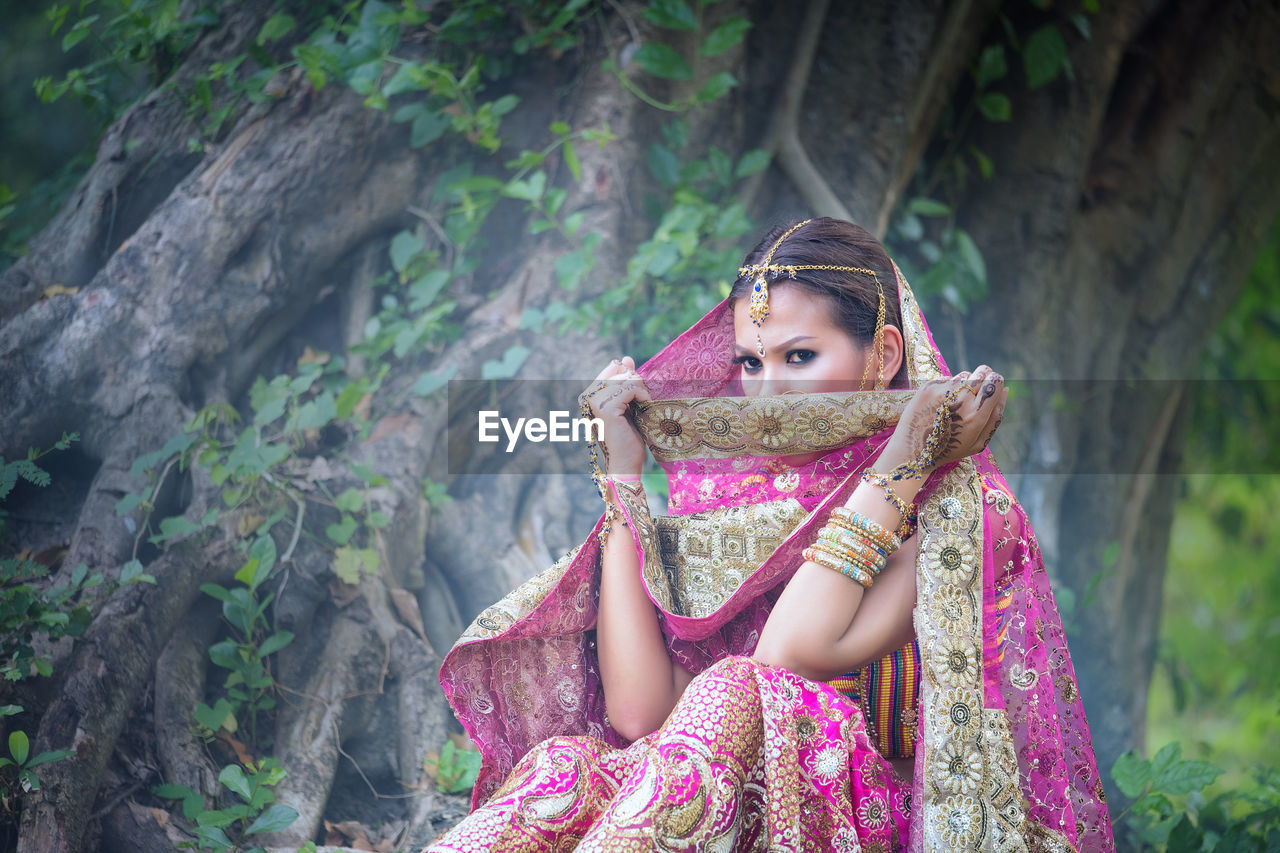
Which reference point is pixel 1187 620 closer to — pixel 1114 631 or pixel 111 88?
pixel 1114 631

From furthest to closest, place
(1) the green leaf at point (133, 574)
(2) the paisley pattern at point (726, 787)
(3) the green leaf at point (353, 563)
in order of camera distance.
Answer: (3) the green leaf at point (353, 563)
(1) the green leaf at point (133, 574)
(2) the paisley pattern at point (726, 787)

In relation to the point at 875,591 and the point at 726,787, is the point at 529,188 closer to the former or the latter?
the point at 875,591

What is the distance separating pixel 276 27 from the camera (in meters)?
3.13

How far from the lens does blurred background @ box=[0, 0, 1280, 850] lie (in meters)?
2.43

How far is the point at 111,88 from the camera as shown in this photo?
3146mm

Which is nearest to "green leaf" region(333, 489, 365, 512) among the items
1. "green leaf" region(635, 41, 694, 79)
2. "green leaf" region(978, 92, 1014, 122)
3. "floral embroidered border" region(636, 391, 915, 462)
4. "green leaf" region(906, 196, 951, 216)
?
"floral embroidered border" region(636, 391, 915, 462)

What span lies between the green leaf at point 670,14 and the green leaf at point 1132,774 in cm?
250

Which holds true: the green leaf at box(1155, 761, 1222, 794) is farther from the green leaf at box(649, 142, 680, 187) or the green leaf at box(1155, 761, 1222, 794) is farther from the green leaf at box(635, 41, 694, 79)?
the green leaf at box(635, 41, 694, 79)

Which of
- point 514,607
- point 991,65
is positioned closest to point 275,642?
point 514,607

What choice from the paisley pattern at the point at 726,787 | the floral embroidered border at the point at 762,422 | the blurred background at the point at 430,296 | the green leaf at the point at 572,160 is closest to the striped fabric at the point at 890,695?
the paisley pattern at the point at 726,787

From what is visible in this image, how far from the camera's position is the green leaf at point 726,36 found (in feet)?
10.4

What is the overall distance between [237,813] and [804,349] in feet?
4.99

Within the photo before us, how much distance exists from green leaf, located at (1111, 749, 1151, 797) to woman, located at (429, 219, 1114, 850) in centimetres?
84

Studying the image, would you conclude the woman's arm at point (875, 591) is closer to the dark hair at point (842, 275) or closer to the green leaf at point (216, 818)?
the dark hair at point (842, 275)
